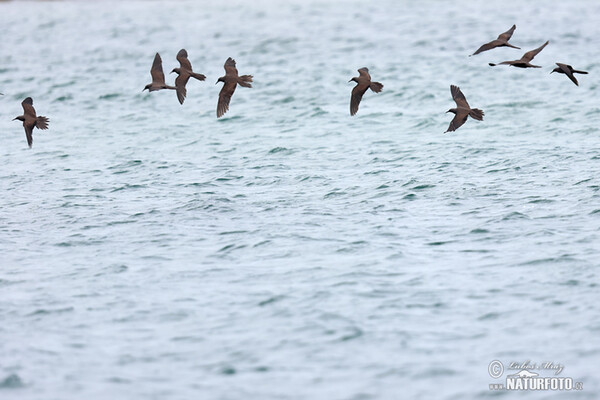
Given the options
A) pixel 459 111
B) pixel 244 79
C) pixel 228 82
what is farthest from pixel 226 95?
pixel 459 111

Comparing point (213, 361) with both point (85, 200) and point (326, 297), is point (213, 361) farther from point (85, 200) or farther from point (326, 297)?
point (85, 200)

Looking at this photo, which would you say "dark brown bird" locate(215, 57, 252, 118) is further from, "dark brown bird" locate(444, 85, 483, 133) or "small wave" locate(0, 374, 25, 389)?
"small wave" locate(0, 374, 25, 389)

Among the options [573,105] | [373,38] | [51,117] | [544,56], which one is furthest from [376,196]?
[373,38]

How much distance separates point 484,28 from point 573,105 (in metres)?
16.0

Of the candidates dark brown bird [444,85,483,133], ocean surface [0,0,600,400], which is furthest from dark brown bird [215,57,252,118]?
dark brown bird [444,85,483,133]

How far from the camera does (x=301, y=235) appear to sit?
17969mm

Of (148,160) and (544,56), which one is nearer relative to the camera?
(148,160)

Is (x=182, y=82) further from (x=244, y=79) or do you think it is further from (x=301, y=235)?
(x=301, y=235)

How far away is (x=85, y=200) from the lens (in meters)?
21.0
